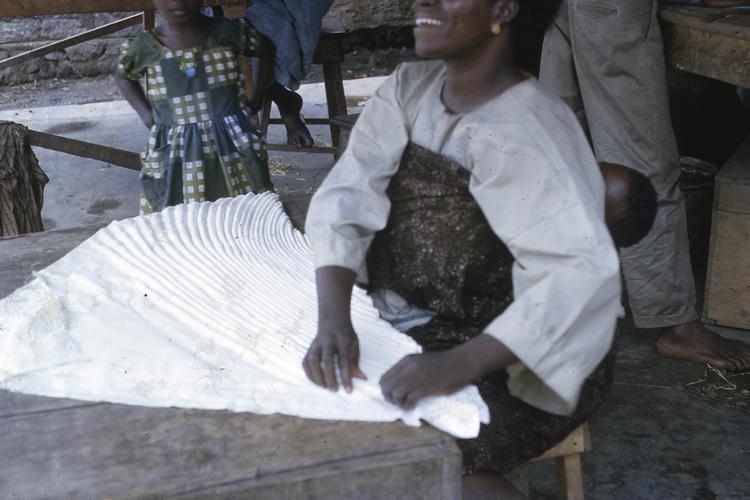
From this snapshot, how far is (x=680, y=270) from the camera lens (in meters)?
2.75

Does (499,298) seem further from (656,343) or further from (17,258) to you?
(656,343)

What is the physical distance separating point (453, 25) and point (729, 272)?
185 cm

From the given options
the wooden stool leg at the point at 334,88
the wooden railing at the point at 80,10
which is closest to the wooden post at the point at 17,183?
the wooden railing at the point at 80,10

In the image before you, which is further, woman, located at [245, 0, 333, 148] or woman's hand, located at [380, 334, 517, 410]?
woman, located at [245, 0, 333, 148]

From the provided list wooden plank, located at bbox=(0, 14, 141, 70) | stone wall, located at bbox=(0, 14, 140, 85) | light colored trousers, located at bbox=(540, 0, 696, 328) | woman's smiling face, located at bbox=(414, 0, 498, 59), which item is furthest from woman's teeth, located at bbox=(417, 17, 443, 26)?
stone wall, located at bbox=(0, 14, 140, 85)

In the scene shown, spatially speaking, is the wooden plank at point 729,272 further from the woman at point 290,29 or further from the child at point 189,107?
the woman at point 290,29

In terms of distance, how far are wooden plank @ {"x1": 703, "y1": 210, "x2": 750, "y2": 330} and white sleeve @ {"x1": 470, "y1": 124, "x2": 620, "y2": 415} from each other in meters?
1.69

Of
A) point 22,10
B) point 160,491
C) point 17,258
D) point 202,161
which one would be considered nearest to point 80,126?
point 22,10

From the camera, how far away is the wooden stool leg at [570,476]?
Answer: 1.70 metres

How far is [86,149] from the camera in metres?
3.70

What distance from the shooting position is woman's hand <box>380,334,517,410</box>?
4.35ft

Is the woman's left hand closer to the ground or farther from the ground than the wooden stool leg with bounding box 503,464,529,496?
farther from the ground

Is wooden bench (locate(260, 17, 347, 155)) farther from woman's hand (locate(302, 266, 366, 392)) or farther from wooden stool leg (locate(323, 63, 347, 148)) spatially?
woman's hand (locate(302, 266, 366, 392))

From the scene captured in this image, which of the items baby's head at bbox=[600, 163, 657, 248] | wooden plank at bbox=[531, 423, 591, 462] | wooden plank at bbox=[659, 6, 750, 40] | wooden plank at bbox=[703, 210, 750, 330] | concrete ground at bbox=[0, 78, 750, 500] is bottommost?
concrete ground at bbox=[0, 78, 750, 500]
